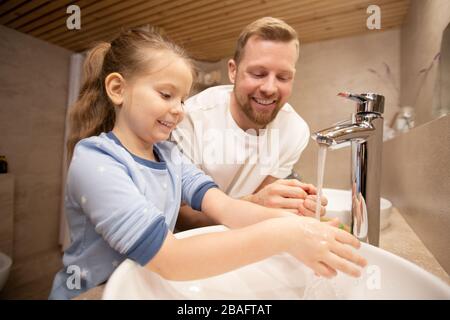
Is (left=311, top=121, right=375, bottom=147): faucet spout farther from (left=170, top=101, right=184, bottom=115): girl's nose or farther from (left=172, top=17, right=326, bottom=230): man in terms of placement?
(left=172, top=17, right=326, bottom=230): man

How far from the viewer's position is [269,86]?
3.02 feet

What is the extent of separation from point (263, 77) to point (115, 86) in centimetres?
58

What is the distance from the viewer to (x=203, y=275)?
13.5 inches

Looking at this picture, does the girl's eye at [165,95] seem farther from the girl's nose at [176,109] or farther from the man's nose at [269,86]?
the man's nose at [269,86]

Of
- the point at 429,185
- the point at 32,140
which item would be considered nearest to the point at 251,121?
the point at 429,185

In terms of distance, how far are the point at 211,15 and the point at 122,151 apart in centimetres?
96

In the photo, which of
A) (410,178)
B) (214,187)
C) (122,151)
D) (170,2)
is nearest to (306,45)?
(170,2)

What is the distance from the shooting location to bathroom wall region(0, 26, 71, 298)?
26.5 inches

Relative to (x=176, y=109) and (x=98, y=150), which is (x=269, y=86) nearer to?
(x=176, y=109)

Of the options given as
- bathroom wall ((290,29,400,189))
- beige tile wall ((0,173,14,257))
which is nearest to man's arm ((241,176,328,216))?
beige tile wall ((0,173,14,257))

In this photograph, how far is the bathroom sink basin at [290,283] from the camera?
1.08 ft

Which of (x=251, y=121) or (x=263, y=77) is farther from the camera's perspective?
(x=251, y=121)

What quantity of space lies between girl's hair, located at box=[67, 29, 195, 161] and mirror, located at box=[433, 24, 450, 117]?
0.75 meters

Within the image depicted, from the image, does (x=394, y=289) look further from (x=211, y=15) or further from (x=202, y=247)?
(x=211, y=15)
